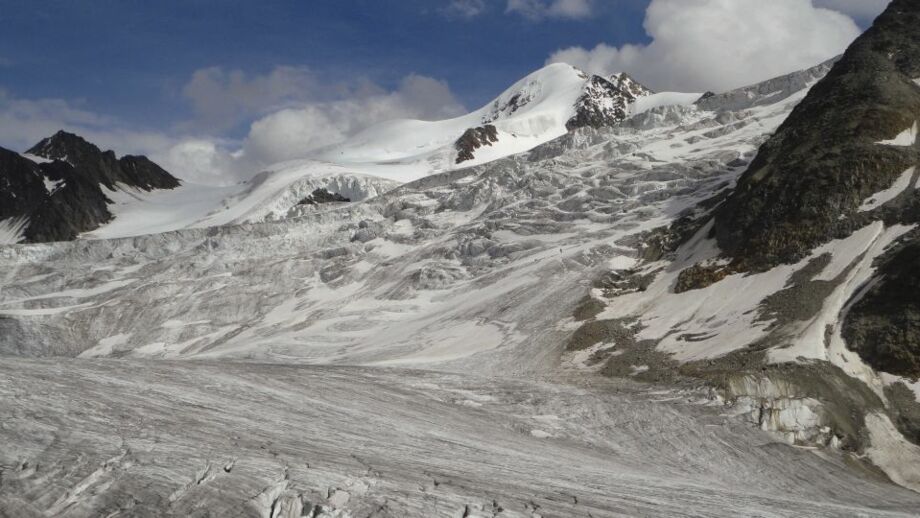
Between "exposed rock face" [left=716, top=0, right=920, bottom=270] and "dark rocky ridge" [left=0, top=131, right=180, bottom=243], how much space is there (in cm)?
12685

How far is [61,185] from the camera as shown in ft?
494

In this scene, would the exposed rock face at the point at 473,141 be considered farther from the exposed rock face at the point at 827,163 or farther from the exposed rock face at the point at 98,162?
the exposed rock face at the point at 827,163

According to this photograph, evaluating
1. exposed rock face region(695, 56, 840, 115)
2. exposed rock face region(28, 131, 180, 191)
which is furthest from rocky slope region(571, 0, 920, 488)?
exposed rock face region(28, 131, 180, 191)

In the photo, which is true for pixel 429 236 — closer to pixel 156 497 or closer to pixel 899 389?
pixel 899 389

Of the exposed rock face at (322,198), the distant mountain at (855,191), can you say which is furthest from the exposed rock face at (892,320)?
the exposed rock face at (322,198)

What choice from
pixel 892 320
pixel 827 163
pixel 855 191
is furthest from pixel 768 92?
pixel 892 320

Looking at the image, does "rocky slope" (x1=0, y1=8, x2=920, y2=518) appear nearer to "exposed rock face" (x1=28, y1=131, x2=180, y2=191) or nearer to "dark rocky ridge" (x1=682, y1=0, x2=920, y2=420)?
"dark rocky ridge" (x1=682, y1=0, x2=920, y2=420)

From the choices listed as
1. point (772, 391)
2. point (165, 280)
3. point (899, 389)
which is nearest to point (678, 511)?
point (772, 391)

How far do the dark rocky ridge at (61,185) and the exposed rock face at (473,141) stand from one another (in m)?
79.9

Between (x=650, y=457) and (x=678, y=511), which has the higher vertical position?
(x=678, y=511)

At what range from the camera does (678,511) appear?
48.1 ft

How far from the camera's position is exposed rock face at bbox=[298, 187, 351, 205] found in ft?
433

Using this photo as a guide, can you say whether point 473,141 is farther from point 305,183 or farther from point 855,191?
point 855,191

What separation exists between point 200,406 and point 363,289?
195 feet
